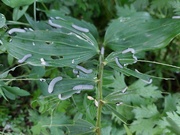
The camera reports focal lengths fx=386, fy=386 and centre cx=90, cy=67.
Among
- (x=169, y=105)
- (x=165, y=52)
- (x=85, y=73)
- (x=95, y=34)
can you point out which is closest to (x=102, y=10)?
(x=165, y=52)

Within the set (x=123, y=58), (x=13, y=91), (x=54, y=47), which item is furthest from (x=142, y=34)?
(x=13, y=91)

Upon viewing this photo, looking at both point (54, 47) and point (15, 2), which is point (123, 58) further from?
point (15, 2)

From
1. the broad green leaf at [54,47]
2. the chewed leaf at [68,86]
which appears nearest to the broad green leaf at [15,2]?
the broad green leaf at [54,47]

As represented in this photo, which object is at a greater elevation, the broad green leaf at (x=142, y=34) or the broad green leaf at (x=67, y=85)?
the broad green leaf at (x=142, y=34)

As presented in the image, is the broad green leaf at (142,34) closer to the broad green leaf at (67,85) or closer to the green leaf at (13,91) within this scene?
the broad green leaf at (67,85)

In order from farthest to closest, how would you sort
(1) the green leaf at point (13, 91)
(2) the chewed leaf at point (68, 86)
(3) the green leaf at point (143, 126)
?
(3) the green leaf at point (143, 126), (1) the green leaf at point (13, 91), (2) the chewed leaf at point (68, 86)

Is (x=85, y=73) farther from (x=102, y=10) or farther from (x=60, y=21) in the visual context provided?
(x=102, y=10)
